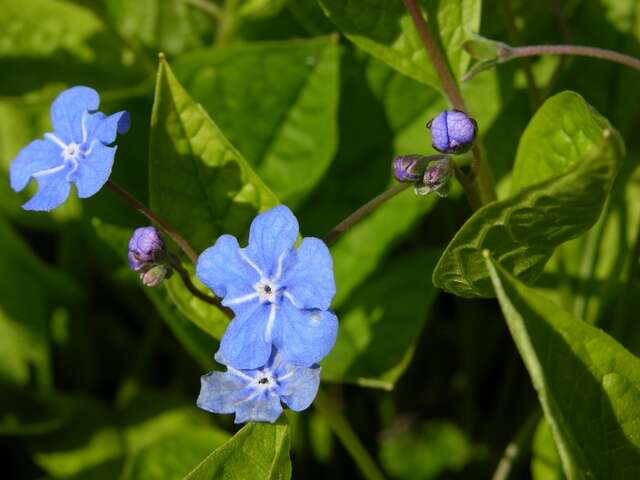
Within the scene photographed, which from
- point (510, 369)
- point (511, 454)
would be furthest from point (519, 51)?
point (510, 369)

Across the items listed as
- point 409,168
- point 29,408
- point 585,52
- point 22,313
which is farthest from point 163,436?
point 585,52

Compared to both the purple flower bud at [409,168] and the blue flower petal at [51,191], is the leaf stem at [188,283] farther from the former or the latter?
the purple flower bud at [409,168]

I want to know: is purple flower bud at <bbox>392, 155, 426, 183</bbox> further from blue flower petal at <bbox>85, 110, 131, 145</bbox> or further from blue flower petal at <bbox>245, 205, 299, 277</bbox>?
blue flower petal at <bbox>85, 110, 131, 145</bbox>

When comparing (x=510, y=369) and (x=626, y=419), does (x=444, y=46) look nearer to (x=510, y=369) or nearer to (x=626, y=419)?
(x=626, y=419)

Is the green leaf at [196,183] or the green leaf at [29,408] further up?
the green leaf at [196,183]

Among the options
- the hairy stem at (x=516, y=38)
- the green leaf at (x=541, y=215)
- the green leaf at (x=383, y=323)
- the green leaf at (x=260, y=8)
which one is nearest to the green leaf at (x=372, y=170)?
the green leaf at (x=383, y=323)

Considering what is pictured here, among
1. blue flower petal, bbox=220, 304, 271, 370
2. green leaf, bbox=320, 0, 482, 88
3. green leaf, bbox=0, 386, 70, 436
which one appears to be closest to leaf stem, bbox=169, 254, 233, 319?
blue flower petal, bbox=220, 304, 271, 370
